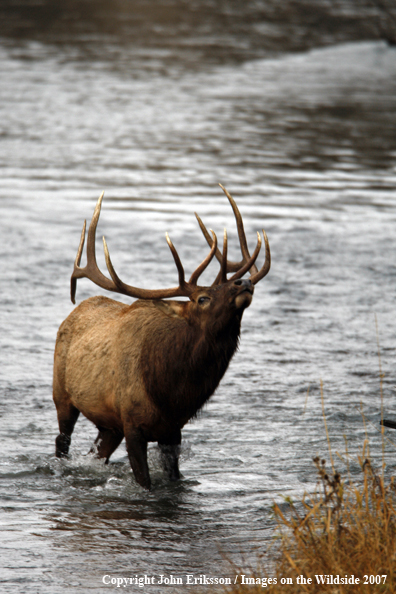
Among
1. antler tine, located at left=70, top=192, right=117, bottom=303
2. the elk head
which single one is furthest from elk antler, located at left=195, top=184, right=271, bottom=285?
antler tine, located at left=70, top=192, right=117, bottom=303

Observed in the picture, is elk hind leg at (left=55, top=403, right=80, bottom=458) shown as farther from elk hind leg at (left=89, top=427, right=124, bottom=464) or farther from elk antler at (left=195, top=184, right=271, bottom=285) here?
elk antler at (left=195, top=184, right=271, bottom=285)

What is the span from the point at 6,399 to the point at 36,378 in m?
0.57

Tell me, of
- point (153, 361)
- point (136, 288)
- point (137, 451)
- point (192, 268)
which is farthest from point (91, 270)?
point (192, 268)

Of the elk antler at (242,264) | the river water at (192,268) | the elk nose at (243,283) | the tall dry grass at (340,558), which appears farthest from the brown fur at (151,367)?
the tall dry grass at (340,558)

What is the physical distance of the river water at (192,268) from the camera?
595cm

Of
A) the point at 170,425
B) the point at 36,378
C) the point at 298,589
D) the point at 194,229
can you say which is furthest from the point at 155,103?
the point at 298,589

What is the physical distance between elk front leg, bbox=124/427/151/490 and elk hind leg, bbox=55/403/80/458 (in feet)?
2.41

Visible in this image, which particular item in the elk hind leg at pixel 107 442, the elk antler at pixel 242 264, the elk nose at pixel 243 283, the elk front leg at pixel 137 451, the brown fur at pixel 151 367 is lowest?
the elk hind leg at pixel 107 442

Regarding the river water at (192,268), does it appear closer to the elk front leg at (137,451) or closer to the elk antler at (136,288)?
the elk front leg at (137,451)

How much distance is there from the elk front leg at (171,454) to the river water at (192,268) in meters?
0.09

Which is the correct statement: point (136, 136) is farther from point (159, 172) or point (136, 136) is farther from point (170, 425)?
point (170, 425)

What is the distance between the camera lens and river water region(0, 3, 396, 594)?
19.5 ft

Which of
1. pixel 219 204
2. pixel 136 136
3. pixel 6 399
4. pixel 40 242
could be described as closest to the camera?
pixel 6 399

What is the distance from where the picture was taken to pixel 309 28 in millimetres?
45219
